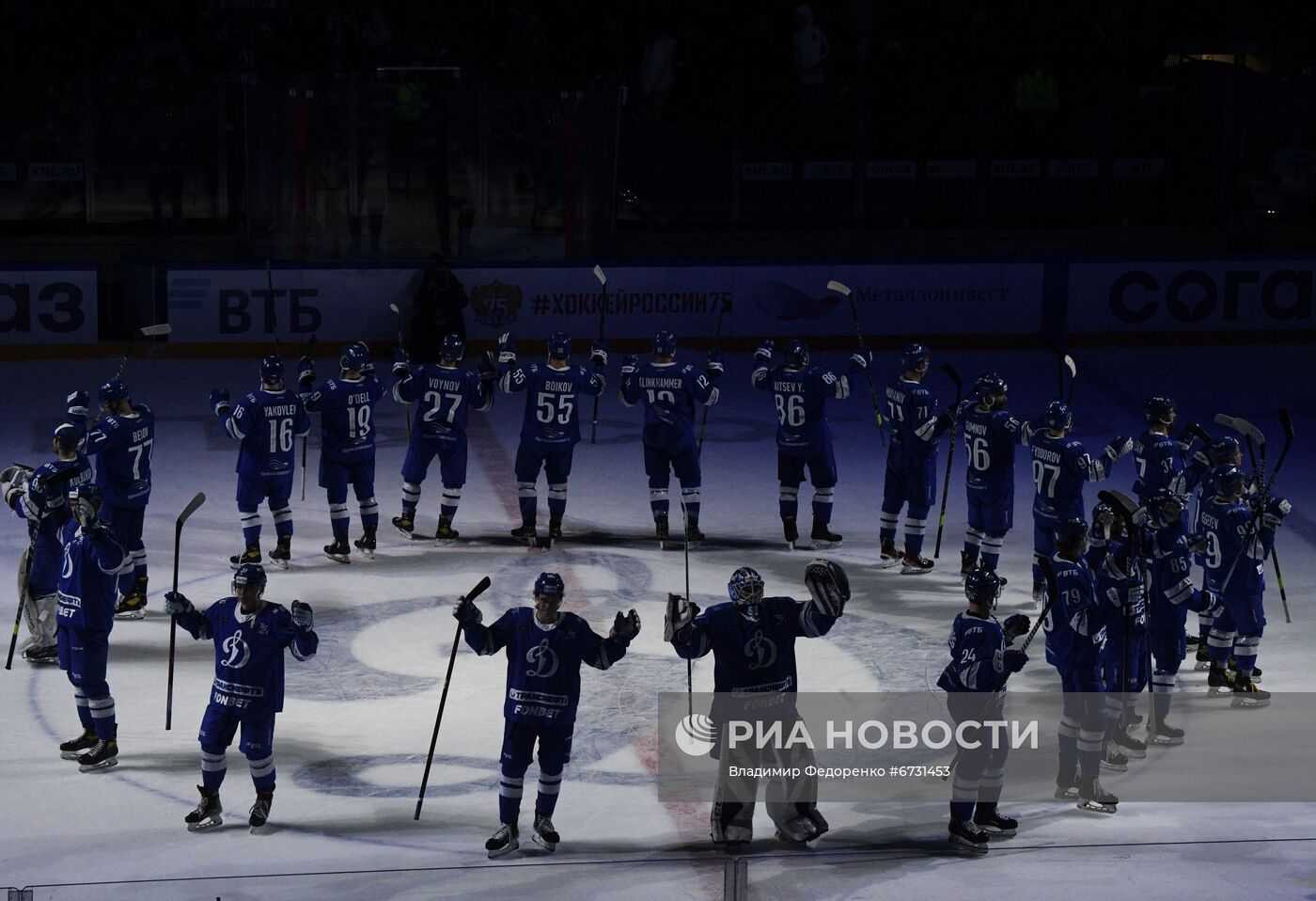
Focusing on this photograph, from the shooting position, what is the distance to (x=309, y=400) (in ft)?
47.1

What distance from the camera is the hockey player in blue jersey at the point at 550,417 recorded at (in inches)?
583

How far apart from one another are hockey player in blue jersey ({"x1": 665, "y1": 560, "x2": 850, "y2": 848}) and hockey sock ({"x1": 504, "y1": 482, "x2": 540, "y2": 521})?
19.0ft

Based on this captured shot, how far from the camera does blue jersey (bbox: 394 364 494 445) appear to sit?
14.9 metres

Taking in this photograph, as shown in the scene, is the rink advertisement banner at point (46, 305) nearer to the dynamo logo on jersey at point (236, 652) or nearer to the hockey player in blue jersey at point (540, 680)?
the dynamo logo on jersey at point (236, 652)

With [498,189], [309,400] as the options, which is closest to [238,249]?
[498,189]

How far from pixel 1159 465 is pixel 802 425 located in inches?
122

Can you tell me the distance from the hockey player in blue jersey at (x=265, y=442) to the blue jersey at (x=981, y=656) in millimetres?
6466

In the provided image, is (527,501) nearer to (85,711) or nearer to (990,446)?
(990,446)

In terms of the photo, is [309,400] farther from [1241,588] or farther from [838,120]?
[838,120]

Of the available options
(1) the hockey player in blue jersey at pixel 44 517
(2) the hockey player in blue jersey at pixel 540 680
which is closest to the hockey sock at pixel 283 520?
(1) the hockey player in blue jersey at pixel 44 517

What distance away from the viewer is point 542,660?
9086 millimetres

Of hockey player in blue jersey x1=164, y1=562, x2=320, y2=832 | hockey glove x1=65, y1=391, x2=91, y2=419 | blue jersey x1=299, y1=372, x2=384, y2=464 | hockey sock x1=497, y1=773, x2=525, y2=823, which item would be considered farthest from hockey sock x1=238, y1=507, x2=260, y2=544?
hockey sock x1=497, y1=773, x2=525, y2=823

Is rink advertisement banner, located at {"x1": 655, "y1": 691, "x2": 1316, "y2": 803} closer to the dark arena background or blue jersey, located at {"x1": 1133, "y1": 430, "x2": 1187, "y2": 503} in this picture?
the dark arena background

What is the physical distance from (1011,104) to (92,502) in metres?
17.6
